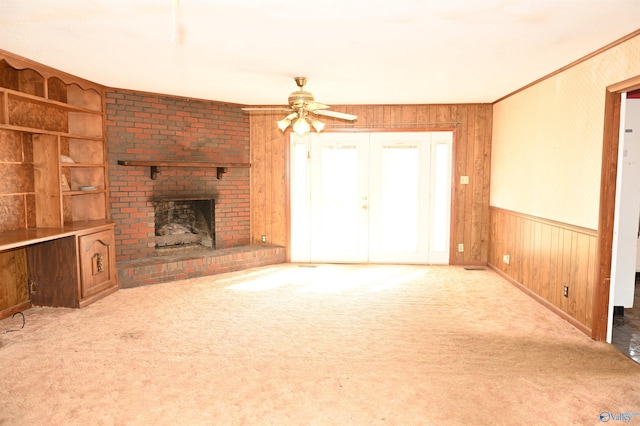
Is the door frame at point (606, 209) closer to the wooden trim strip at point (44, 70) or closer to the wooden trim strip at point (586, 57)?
the wooden trim strip at point (586, 57)

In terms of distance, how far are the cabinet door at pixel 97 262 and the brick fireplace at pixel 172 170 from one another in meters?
0.32

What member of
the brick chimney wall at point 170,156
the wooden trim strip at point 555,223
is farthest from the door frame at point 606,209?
the brick chimney wall at point 170,156

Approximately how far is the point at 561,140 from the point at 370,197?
276 cm

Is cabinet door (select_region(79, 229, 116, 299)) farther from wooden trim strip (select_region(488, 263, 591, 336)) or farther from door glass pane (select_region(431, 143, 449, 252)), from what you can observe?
wooden trim strip (select_region(488, 263, 591, 336))

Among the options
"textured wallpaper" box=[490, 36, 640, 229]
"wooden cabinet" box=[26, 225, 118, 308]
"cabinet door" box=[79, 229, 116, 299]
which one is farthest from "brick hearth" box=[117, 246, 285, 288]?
"textured wallpaper" box=[490, 36, 640, 229]

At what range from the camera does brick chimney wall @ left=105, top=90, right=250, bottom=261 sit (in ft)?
17.5

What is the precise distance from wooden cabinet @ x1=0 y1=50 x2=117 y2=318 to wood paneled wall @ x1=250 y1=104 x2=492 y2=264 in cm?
227

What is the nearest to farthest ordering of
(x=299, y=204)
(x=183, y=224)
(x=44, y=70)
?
(x=44, y=70) < (x=183, y=224) < (x=299, y=204)

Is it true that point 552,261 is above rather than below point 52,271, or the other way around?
above

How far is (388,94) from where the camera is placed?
17.9ft

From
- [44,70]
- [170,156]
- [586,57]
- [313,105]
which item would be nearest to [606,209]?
[586,57]

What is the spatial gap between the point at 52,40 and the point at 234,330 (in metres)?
2.73

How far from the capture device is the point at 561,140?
412 centimetres

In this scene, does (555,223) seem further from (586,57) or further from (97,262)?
(97,262)
